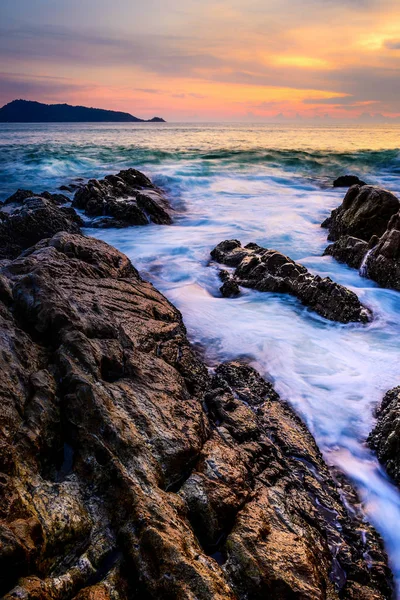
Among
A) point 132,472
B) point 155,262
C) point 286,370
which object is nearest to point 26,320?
point 132,472

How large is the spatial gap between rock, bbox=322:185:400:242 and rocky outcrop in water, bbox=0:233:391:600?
9442 millimetres

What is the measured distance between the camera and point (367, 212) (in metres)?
12.9

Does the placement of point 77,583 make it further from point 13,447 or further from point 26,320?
point 26,320

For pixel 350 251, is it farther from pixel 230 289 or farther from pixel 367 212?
pixel 230 289

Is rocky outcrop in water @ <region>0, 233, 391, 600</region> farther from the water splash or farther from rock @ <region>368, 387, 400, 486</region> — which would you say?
the water splash

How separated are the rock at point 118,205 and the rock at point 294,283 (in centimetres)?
605

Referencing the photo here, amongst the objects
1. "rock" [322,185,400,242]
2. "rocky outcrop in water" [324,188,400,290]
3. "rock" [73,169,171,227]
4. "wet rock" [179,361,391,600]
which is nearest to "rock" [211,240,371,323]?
"rocky outcrop in water" [324,188,400,290]

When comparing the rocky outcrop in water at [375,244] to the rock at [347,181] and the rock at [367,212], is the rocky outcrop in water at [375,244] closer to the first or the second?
the rock at [367,212]

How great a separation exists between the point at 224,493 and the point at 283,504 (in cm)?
62

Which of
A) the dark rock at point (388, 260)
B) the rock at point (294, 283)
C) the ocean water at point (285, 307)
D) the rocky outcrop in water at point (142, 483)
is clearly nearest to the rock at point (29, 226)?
the ocean water at point (285, 307)

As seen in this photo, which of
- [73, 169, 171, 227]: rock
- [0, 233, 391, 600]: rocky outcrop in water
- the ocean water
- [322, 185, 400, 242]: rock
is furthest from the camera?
[73, 169, 171, 227]: rock

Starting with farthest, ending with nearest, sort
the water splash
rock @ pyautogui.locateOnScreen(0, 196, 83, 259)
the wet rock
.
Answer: rock @ pyautogui.locateOnScreen(0, 196, 83, 259) → the water splash → the wet rock

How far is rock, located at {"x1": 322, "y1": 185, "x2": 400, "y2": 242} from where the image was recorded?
12.6 meters

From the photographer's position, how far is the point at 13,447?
9.41ft
